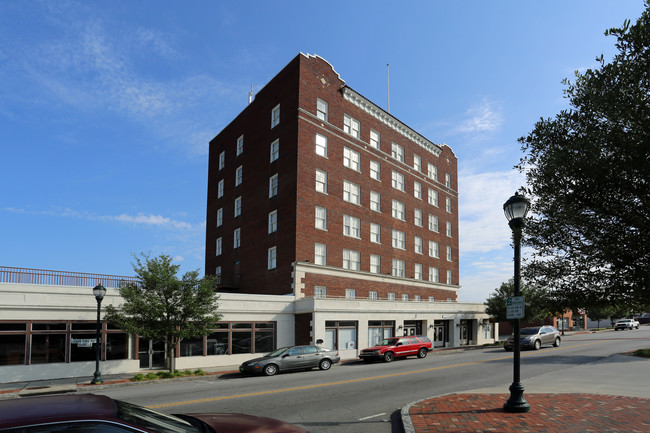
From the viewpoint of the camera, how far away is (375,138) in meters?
41.9

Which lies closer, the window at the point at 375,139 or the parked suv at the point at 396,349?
the parked suv at the point at 396,349

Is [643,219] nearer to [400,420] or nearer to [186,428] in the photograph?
[400,420]

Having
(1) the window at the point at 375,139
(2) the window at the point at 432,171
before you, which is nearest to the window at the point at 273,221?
(1) the window at the point at 375,139

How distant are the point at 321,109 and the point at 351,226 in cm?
955

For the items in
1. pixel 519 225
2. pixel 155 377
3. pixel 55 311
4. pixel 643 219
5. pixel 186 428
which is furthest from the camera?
pixel 55 311

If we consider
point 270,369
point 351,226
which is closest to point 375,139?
point 351,226

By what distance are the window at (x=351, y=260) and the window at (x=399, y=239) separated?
5.48 meters

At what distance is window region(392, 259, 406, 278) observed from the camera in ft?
137

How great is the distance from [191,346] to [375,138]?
79.1ft

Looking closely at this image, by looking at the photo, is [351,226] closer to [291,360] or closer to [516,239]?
[291,360]

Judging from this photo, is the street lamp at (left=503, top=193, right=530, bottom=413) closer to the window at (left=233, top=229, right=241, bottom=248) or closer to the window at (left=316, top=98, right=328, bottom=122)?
the window at (left=316, top=98, right=328, bottom=122)

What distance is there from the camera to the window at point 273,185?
3664 cm

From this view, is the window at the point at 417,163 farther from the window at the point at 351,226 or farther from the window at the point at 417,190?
the window at the point at 351,226

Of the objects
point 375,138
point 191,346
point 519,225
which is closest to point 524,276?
point 519,225
